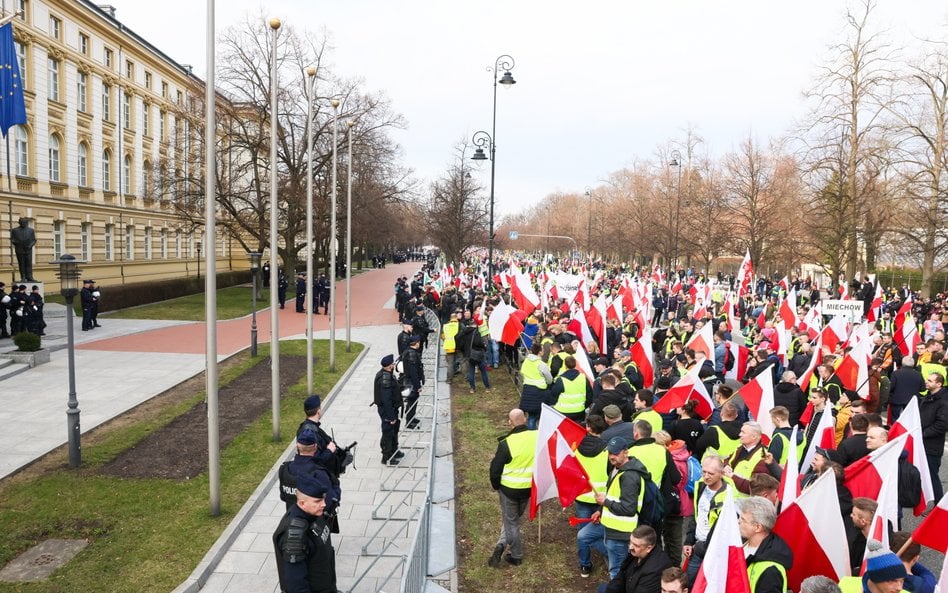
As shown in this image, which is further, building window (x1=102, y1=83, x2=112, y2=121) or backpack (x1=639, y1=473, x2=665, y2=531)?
building window (x1=102, y1=83, x2=112, y2=121)

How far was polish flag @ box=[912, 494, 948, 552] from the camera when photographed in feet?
17.2

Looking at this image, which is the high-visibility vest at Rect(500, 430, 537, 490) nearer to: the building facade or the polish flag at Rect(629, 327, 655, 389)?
the polish flag at Rect(629, 327, 655, 389)

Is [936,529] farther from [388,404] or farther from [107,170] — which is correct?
[107,170]

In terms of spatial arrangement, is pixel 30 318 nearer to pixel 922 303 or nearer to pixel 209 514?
pixel 209 514

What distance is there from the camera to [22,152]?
105 feet

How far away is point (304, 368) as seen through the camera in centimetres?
1952

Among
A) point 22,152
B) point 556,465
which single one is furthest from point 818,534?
point 22,152

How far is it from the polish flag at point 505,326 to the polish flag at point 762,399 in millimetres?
7392

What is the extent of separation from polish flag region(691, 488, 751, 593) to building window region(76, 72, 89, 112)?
1667 inches

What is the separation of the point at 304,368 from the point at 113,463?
347 inches

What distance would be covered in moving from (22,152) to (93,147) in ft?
23.2

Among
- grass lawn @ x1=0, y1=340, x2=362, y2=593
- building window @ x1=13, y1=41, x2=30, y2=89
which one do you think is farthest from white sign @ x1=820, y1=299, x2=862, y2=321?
building window @ x1=13, y1=41, x2=30, y2=89

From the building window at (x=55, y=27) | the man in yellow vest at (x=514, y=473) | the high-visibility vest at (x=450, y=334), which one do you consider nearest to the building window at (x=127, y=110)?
the building window at (x=55, y=27)

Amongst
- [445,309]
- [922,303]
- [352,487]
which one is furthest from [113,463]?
[922,303]
